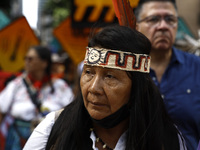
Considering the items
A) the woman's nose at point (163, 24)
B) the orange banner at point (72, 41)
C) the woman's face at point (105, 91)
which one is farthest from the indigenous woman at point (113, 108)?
the orange banner at point (72, 41)

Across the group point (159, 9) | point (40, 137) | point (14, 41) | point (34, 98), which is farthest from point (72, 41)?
point (40, 137)

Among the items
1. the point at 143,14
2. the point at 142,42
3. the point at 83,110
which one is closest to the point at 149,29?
the point at 143,14

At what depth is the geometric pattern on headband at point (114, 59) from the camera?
1903 mm

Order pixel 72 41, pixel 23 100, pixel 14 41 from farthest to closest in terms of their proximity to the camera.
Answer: pixel 14 41, pixel 72 41, pixel 23 100

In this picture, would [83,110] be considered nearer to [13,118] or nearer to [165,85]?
[165,85]

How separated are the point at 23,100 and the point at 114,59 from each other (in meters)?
2.94

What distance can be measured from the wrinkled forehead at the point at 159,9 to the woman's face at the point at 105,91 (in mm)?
1252

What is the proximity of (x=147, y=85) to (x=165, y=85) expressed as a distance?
0.88 meters

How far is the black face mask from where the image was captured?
1.94m

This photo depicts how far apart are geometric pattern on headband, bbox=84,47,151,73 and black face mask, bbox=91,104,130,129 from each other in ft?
0.81

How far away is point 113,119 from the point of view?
6.41 feet

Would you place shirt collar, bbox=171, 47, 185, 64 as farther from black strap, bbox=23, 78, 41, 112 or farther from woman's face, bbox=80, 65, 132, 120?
black strap, bbox=23, 78, 41, 112

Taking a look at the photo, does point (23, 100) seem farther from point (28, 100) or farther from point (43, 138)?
point (43, 138)

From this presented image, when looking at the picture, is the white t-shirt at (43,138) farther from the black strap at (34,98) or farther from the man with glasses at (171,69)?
the black strap at (34,98)
